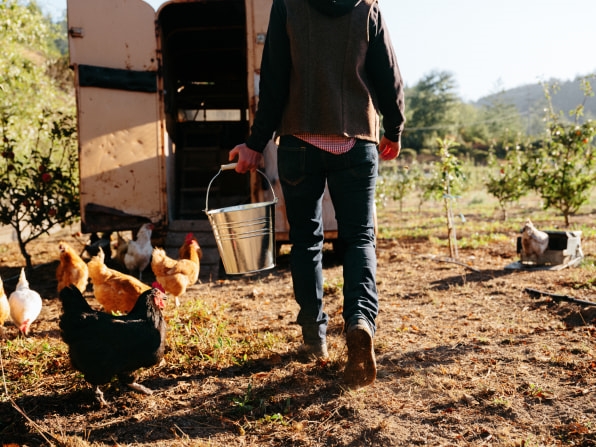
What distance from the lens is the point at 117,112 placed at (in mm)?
5840

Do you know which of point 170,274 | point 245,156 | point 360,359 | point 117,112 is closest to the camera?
point 360,359

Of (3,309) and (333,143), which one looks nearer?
(333,143)

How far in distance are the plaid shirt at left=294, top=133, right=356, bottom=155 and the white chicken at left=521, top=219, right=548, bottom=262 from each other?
3.60 m

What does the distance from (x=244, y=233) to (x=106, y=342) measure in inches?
36.9

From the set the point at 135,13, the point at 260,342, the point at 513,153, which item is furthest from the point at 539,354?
the point at 513,153

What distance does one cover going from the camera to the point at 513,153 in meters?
12.1

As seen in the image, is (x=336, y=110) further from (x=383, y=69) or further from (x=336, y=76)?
(x=383, y=69)

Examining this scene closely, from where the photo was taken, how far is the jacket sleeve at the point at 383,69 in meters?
2.46

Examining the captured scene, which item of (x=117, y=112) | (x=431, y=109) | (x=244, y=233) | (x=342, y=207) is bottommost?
(x=244, y=233)

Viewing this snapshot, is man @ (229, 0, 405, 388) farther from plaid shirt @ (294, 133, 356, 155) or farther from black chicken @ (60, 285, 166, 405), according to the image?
black chicken @ (60, 285, 166, 405)

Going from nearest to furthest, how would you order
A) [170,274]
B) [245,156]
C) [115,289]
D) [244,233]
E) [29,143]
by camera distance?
[245,156], [244,233], [115,289], [170,274], [29,143]

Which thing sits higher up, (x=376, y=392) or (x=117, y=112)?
(x=117, y=112)

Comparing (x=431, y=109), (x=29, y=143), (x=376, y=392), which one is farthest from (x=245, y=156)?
(x=431, y=109)

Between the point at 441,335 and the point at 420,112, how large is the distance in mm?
46935
